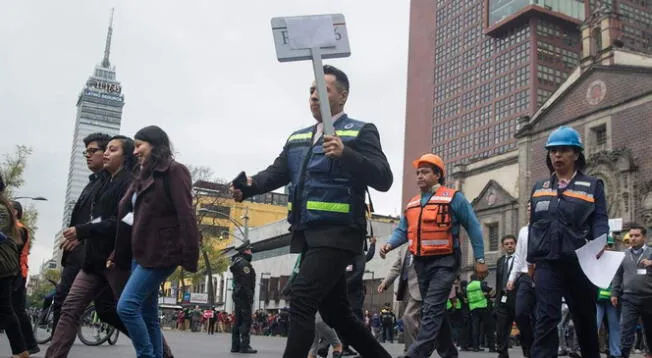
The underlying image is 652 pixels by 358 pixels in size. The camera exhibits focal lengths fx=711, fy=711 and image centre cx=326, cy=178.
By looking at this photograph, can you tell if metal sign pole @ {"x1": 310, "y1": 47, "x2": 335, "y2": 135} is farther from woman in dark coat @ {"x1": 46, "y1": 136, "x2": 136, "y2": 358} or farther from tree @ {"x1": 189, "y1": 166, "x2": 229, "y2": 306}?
tree @ {"x1": 189, "y1": 166, "x2": 229, "y2": 306}

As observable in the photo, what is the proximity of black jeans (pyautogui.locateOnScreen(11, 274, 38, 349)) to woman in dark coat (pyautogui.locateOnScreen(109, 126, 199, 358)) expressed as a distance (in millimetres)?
2688

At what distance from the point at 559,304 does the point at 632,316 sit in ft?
17.1

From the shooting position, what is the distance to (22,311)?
7695 mm

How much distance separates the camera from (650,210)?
32656 millimetres

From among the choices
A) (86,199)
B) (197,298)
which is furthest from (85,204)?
(197,298)

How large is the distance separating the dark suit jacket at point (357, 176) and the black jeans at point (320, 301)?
0.06m

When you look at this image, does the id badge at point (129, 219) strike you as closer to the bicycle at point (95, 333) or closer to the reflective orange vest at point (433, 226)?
the reflective orange vest at point (433, 226)

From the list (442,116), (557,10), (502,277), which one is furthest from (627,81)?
(442,116)

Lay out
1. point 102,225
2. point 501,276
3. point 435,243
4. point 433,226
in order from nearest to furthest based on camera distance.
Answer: point 102,225 → point 435,243 → point 433,226 → point 501,276

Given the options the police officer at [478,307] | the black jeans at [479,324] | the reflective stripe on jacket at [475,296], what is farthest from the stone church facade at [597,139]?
Result: the reflective stripe on jacket at [475,296]

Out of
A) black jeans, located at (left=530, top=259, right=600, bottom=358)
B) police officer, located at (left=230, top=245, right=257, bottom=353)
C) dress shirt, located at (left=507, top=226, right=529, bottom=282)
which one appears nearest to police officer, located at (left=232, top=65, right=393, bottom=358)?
black jeans, located at (left=530, top=259, right=600, bottom=358)

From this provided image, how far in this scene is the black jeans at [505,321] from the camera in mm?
10547

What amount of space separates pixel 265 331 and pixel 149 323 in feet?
116

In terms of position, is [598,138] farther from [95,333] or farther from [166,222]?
[166,222]
